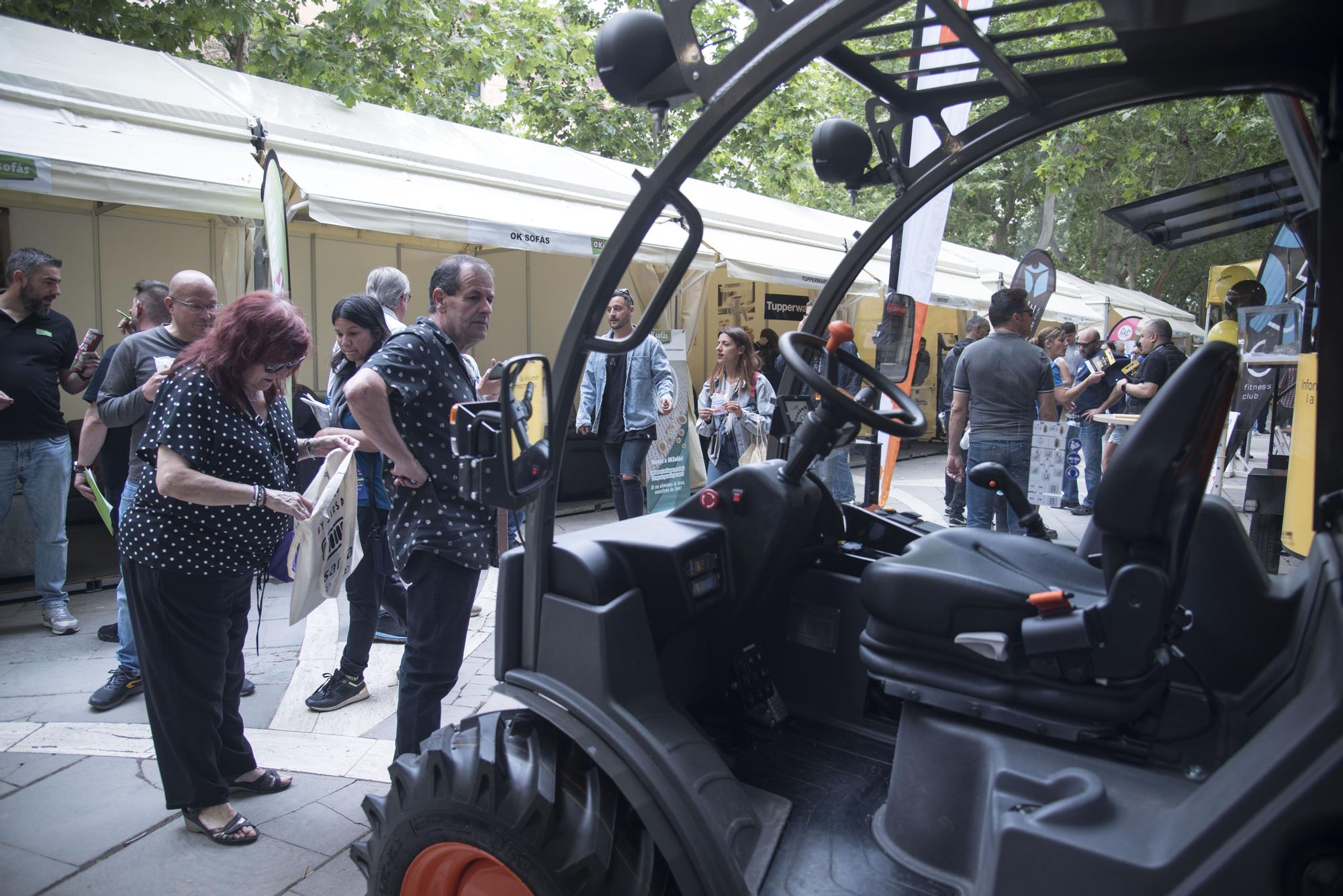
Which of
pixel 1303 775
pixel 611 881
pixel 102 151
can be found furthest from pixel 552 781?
pixel 102 151

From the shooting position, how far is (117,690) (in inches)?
162

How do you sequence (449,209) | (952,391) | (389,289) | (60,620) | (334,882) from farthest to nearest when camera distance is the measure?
(952,391) → (449,209) → (60,620) → (389,289) → (334,882)

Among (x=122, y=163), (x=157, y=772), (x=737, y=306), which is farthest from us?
(x=737, y=306)

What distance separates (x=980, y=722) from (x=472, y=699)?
2.87 meters

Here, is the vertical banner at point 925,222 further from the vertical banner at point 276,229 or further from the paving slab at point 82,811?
the vertical banner at point 276,229

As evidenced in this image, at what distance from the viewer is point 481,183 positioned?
889cm

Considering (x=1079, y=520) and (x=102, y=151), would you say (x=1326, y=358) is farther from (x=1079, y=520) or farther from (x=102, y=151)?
(x=1079, y=520)

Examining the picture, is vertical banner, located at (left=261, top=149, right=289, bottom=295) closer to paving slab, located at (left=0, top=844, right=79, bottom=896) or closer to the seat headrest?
paving slab, located at (left=0, top=844, right=79, bottom=896)

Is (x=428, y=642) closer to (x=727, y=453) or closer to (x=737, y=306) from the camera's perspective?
(x=727, y=453)

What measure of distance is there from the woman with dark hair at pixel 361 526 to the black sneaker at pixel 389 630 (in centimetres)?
54

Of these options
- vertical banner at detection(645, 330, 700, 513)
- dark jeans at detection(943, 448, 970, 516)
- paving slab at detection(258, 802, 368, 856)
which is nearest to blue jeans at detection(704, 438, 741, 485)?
vertical banner at detection(645, 330, 700, 513)

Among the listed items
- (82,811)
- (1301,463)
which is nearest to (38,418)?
(82,811)

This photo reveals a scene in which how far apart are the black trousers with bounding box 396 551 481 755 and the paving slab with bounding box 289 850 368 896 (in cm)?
42

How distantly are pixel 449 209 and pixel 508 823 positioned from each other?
649cm
